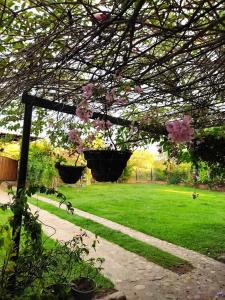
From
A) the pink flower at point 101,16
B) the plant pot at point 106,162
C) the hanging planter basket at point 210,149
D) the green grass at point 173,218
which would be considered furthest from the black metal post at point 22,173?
the green grass at point 173,218

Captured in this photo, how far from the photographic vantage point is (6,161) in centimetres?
1459

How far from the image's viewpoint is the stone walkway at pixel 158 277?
3773mm

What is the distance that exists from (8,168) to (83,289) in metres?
12.3

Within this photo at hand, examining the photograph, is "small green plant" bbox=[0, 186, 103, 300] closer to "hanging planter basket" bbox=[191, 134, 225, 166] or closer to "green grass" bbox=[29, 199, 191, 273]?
"green grass" bbox=[29, 199, 191, 273]

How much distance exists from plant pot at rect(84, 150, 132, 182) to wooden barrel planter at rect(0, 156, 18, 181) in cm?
1213

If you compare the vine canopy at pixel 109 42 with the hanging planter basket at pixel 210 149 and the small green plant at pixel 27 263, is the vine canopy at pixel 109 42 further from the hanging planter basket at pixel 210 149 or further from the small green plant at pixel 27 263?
the hanging planter basket at pixel 210 149

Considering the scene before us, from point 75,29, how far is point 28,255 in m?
2.04

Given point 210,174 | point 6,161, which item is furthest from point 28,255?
point 6,161

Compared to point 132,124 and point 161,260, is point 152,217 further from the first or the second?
point 132,124

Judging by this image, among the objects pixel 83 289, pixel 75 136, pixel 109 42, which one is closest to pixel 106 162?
pixel 75 136

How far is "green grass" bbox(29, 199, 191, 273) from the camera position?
4930 mm

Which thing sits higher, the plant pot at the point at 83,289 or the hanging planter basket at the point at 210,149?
the hanging planter basket at the point at 210,149

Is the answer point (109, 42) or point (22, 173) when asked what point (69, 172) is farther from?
point (109, 42)

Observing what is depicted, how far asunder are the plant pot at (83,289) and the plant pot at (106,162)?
104cm
